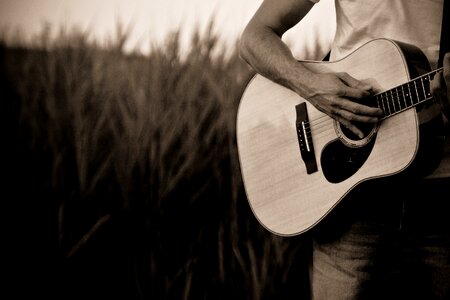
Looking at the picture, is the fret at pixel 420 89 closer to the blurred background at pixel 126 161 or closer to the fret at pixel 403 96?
the fret at pixel 403 96

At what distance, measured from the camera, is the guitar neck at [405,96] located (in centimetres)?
69

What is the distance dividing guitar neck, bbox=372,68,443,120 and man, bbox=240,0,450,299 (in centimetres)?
2

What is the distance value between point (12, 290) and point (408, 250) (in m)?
0.89

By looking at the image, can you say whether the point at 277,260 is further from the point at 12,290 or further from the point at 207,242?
the point at 12,290

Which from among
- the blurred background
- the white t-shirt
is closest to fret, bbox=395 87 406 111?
the white t-shirt

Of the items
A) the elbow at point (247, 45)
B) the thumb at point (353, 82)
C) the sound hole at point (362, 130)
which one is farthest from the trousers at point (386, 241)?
the elbow at point (247, 45)

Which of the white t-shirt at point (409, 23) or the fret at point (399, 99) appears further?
the white t-shirt at point (409, 23)

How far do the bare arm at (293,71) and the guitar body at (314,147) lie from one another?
36 millimetres

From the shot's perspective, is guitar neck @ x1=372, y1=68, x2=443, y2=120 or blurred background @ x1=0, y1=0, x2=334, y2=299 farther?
blurred background @ x1=0, y1=0, x2=334, y2=299

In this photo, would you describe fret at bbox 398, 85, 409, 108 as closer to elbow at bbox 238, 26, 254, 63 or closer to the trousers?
the trousers

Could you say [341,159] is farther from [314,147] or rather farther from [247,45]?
[247,45]

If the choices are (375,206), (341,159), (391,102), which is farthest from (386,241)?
(391,102)

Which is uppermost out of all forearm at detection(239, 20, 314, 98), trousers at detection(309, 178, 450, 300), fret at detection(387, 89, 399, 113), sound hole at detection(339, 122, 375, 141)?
forearm at detection(239, 20, 314, 98)

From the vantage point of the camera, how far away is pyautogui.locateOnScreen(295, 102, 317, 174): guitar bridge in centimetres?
89
